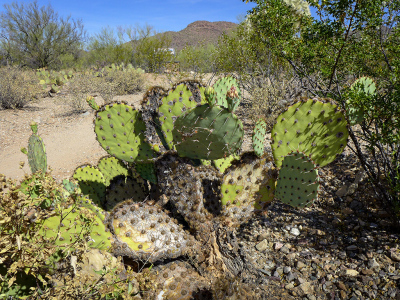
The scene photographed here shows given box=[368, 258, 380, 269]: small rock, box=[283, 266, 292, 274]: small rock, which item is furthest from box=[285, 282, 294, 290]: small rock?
box=[368, 258, 380, 269]: small rock

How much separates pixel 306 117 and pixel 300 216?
135 cm

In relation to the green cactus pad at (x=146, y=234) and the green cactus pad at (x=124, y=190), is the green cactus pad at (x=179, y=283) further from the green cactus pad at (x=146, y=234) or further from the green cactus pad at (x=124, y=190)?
the green cactus pad at (x=124, y=190)

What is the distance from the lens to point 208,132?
6.25 ft

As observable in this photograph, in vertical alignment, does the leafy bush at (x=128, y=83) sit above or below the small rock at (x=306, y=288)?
above

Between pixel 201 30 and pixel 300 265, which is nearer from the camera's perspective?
pixel 300 265

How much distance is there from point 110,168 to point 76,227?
1.61 m

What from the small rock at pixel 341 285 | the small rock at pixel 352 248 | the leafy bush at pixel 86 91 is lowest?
the small rock at pixel 341 285

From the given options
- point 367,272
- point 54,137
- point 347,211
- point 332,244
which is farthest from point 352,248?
point 54,137

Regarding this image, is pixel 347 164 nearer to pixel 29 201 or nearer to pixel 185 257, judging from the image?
pixel 185 257

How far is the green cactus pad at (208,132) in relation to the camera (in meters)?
1.84

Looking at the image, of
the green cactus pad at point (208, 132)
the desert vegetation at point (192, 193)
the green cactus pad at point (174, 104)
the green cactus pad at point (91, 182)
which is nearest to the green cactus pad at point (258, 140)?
the desert vegetation at point (192, 193)

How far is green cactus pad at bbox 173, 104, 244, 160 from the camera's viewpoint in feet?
6.02

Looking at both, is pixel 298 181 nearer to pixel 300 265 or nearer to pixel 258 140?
pixel 258 140

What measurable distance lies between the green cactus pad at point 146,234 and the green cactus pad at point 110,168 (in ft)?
4.28
